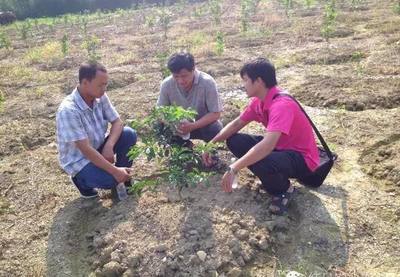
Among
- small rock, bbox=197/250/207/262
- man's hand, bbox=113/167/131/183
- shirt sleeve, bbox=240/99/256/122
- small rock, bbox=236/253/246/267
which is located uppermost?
shirt sleeve, bbox=240/99/256/122

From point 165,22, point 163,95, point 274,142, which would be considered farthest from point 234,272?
point 165,22

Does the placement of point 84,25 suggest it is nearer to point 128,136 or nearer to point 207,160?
point 128,136

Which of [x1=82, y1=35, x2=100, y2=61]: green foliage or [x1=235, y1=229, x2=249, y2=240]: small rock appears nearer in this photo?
[x1=235, y1=229, x2=249, y2=240]: small rock

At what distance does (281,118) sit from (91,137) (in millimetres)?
1589

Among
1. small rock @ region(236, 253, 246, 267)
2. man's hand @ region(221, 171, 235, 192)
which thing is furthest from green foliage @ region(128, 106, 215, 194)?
small rock @ region(236, 253, 246, 267)

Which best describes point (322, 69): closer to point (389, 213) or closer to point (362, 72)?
point (362, 72)

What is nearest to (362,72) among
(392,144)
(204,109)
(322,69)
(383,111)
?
(322,69)

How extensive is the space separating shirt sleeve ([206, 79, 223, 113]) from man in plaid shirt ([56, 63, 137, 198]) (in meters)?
0.76

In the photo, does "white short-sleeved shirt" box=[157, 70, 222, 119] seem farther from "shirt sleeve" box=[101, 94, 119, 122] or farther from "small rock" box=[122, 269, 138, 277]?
"small rock" box=[122, 269, 138, 277]

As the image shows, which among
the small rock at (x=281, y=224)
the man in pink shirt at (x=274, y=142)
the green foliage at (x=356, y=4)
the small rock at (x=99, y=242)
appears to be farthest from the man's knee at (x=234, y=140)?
the green foliage at (x=356, y=4)

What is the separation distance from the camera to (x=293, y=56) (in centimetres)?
788

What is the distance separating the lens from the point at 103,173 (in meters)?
3.55

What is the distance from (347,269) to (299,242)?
39 cm

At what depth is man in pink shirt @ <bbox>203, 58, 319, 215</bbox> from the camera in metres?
3.10
